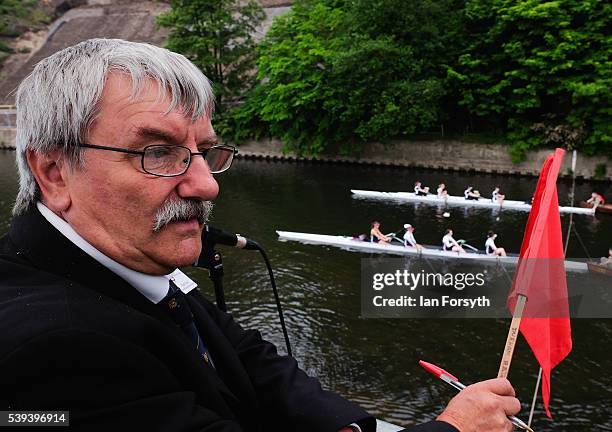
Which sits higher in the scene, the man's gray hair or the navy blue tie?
the man's gray hair

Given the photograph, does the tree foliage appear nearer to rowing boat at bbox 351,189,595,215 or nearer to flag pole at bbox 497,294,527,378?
rowing boat at bbox 351,189,595,215

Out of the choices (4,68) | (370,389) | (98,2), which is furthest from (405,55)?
(98,2)

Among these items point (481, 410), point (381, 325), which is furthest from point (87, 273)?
point (381, 325)

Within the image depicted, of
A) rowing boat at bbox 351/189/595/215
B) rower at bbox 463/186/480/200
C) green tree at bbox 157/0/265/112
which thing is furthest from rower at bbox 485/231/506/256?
green tree at bbox 157/0/265/112

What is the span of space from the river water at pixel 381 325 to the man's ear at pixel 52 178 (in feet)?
23.6

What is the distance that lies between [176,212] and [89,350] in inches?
17.9

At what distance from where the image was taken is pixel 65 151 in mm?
1407

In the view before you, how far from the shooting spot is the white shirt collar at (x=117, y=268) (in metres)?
1.39

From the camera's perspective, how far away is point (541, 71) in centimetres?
2803

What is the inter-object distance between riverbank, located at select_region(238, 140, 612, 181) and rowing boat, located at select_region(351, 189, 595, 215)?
822cm

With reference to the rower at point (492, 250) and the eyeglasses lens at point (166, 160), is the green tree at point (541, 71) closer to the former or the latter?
the rower at point (492, 250)

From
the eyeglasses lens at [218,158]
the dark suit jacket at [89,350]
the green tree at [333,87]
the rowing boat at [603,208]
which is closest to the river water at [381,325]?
the rowing boat at [603,208]

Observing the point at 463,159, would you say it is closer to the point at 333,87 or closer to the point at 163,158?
the point at 333,87

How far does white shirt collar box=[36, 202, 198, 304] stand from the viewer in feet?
4.58
